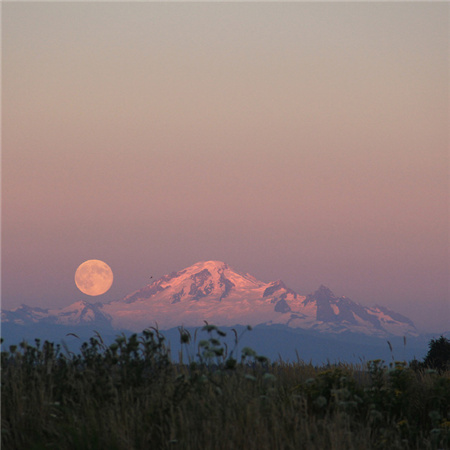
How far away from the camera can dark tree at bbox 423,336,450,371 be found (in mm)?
17797

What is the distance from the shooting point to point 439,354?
18500 mm

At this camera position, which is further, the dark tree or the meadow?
the dark tree

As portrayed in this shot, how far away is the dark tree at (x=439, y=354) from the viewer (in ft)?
58.4

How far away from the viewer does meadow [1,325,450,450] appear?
6580mm

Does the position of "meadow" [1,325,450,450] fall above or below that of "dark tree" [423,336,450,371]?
above

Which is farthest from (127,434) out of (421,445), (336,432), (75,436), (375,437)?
(421,445)

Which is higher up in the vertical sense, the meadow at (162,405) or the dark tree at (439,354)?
the meadow at (162,405)

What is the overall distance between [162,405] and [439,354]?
13391mm

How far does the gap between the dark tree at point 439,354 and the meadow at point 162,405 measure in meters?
8.88

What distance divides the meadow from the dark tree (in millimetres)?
8884

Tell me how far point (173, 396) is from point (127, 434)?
2.40ft

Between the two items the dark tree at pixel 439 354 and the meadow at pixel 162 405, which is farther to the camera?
the dark tree at pixel 439 354

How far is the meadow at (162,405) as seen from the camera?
21.6ft

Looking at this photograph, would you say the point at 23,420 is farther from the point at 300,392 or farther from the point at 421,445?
the point at 421,445
